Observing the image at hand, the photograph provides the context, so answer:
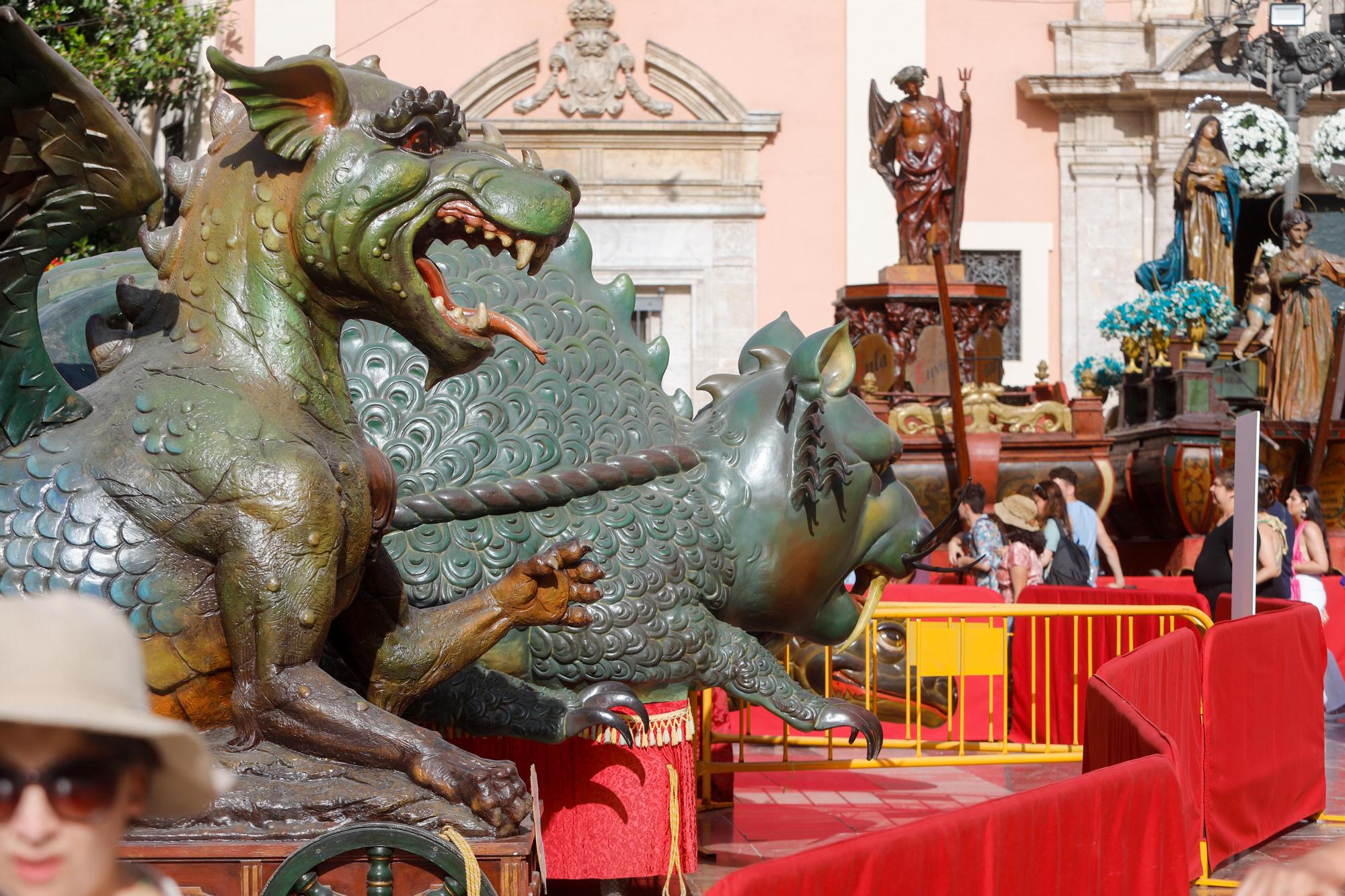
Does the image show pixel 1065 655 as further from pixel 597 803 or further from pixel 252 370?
pixel 252 370

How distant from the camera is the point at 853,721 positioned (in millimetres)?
3914

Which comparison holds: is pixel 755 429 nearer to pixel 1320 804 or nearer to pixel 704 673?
pixel 704 673

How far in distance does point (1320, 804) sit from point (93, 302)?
5355mm

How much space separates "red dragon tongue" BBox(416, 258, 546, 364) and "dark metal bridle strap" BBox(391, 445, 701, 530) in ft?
1.97

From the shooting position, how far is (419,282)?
115 inches

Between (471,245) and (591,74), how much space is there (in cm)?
1877

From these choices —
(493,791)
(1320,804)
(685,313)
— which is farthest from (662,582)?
(685,313)

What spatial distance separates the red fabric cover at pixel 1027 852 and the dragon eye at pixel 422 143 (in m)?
1.40

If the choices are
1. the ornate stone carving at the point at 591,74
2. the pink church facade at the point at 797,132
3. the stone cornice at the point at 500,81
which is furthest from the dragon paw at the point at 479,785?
the ornate stone carving at the point at 591,74

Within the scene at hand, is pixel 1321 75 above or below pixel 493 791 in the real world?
above

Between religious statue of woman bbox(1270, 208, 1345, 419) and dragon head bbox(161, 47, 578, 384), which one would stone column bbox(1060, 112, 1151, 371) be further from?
dragon head bbox(161, 47, 578, 384)

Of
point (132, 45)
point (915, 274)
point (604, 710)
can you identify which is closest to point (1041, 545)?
point (915, 274)

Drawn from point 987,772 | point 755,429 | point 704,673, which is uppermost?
point 755,429

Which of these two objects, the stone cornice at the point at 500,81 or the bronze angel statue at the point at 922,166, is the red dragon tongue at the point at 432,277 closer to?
the bronze angel statue at the point at 922,166
